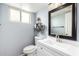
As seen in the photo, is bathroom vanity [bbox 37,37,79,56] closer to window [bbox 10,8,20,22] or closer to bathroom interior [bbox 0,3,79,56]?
bathroom interior [bbox 0,3,79,56]

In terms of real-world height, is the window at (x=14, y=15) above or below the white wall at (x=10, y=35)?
above

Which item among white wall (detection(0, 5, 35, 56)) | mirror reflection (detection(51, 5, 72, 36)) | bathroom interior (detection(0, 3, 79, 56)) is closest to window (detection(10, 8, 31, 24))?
bathroom interior (detection(0, 3, 79, 56))

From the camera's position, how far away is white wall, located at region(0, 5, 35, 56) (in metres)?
1.82

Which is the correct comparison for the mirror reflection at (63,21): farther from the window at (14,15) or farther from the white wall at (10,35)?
the window at (14,15)

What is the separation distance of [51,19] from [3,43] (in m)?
1.62

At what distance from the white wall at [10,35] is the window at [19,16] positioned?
0.14 meters

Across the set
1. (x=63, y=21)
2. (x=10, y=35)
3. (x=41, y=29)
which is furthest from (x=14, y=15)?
(x=63, y=21)

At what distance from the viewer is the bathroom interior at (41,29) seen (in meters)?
1.10

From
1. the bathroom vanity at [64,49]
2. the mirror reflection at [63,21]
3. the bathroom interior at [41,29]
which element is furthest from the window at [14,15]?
the bathroom vanity at [64,49]

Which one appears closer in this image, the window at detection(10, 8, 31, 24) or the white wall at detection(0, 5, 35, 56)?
the white wall at detection(0, 5, 35, 56)

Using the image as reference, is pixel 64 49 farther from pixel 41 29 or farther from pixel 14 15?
pixel 14 15

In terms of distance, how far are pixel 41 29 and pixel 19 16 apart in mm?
985

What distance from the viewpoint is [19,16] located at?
2279mm

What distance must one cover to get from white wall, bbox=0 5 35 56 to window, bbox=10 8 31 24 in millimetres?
141
